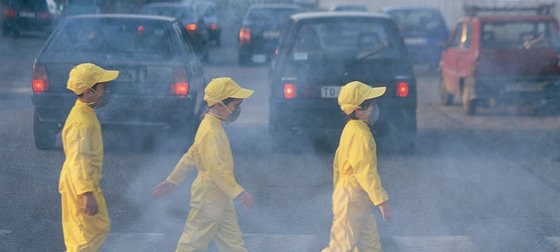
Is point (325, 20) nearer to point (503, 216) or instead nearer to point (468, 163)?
point (468, 163)

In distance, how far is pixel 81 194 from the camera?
5387mm

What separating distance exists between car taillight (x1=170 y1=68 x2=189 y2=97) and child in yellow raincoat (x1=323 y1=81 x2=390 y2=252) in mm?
4767

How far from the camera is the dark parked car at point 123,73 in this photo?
34.1ft

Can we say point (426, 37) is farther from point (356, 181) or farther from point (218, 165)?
point (218, 165)

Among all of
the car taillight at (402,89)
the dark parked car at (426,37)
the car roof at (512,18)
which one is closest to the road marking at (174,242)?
the car taillight at (402,89)

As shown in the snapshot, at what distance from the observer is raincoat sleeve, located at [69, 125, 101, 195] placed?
543 centimetres

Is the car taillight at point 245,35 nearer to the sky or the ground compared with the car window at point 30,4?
nearer to the ground

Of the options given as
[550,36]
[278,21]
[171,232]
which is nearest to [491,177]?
[171,232]

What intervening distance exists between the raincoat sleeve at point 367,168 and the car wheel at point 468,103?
377 inches

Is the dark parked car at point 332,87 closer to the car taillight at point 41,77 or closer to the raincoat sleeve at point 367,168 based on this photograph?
the car taillight at point 41,77

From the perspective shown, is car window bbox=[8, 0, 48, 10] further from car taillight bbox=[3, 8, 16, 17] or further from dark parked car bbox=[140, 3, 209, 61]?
dark parked car bbox=[140, 3, 209, 61]

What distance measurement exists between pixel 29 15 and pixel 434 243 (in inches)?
887

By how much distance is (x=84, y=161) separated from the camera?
5.47 m

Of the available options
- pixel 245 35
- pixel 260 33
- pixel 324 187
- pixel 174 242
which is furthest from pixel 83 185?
pixel 245 35
